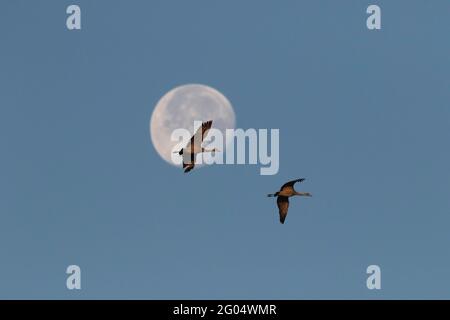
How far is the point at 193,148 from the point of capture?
69.5 metres

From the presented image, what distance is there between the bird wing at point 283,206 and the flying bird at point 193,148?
257 inches

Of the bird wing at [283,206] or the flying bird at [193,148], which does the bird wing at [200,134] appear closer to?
the flying bird at [193,148]

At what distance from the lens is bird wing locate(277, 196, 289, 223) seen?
238ft

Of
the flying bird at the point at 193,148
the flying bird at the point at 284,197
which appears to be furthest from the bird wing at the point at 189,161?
the flying bird at the point at 284,197

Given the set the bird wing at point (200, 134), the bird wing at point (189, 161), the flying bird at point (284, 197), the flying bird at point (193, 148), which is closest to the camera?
the bird wing at point (200, 134)

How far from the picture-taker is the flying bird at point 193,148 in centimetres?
6675

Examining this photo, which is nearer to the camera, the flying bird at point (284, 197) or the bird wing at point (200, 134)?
the bird wing at point (200, 134)

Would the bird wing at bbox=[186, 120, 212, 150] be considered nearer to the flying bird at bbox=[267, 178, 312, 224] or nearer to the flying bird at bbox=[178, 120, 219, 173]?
the flying bird at bbox=[178, 120, 219, 173]

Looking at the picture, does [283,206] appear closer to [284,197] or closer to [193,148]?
[284,197]

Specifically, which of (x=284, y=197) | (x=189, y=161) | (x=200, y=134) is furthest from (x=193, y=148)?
(x=284, y=197)
